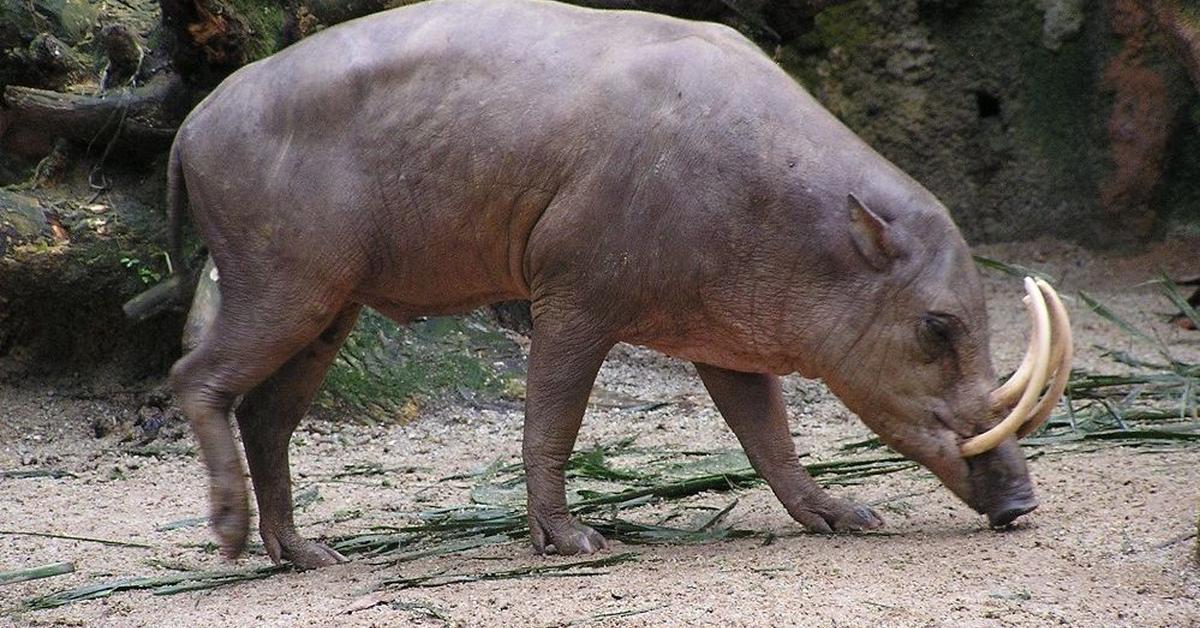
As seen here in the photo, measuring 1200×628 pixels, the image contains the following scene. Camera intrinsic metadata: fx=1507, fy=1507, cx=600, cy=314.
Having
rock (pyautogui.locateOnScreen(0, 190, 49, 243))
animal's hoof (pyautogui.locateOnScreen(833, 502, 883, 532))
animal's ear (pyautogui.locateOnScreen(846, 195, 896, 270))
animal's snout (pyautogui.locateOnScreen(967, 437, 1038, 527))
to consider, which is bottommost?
animal's hoof (pyautogui.locateOnScreen(833, 502, 883, 532))

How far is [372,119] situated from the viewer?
4.84 m

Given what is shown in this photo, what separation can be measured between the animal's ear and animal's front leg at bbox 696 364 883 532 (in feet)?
2.50

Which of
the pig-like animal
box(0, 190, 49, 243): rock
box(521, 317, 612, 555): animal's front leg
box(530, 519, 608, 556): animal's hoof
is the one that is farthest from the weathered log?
box(530, 519, 608, 556): animal's hoof

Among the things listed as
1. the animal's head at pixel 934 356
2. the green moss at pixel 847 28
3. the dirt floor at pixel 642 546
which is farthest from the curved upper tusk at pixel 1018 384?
the green moss at pixel 847 28

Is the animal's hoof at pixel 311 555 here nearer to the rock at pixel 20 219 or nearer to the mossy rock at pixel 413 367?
the mossy rock at pixel 413 367

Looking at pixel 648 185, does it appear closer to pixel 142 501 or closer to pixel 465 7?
pixel 465 7

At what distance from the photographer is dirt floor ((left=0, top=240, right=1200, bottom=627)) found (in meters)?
3.95

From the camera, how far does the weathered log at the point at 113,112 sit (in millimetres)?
7043

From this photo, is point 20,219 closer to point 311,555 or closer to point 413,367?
point 413,367

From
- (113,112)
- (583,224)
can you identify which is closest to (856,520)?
(583,224)

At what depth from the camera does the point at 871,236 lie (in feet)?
15.6

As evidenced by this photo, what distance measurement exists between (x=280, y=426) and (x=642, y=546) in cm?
134

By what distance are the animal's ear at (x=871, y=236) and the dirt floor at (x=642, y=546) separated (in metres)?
0.89

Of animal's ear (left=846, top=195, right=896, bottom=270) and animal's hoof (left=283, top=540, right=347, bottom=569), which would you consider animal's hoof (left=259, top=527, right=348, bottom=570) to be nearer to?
animal's hoof (left=283, top=540, right=347, bottom=569)
